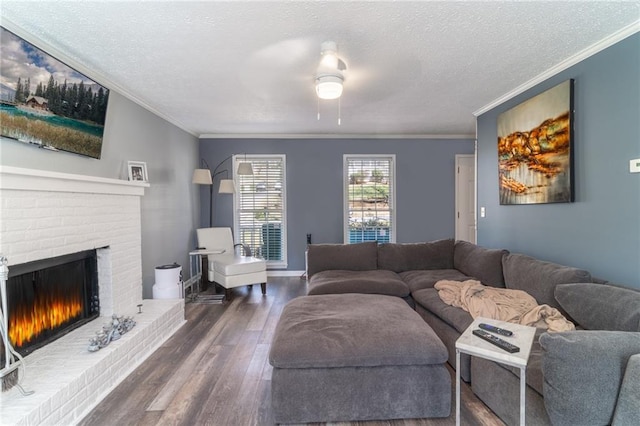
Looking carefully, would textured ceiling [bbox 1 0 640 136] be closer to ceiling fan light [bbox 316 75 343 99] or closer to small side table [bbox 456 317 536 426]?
ceiling fan light [bbox 316 75 343 99]

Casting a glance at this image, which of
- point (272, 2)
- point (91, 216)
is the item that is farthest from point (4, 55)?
point (272, 2)

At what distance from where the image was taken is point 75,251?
2291mm

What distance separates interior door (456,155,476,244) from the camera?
5.44m

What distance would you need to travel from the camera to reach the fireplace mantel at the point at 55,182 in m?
1.75

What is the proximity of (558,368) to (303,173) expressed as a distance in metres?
4.40

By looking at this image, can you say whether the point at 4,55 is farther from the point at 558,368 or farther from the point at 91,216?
the point at 558,368

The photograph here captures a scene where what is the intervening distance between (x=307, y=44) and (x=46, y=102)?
74.5 inches

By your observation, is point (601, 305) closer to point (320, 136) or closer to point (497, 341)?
point (497, 341)

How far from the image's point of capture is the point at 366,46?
220 centimetres

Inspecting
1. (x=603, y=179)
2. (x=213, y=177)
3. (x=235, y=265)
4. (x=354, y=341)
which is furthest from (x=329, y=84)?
(x=213, y=177)

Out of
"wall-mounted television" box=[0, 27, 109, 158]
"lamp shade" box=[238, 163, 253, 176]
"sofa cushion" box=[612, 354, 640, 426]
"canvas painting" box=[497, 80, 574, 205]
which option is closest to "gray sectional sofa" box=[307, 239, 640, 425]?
"sofa cushion" box=[612, 354, 640, 426]

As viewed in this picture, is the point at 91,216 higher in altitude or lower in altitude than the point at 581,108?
lower

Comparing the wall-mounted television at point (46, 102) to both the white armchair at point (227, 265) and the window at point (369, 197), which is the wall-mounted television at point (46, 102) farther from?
the window at point (369, 197)

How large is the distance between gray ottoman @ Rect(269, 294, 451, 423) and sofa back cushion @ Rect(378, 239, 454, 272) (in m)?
1.86
